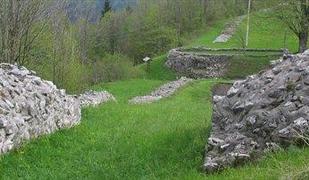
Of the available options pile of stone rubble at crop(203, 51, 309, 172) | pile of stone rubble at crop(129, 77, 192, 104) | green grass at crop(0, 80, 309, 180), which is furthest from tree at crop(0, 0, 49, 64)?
pile of stone rubble at crop(129, 77, 192, 104)

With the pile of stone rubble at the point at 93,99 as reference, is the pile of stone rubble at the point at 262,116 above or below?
above

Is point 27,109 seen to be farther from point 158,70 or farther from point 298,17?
point 158,70

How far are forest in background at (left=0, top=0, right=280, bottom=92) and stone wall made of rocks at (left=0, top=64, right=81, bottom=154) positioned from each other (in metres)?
4.08

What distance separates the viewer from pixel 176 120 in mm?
17422

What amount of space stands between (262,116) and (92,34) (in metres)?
66.2

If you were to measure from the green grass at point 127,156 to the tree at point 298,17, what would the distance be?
31519 mm

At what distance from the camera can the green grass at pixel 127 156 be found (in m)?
8.62

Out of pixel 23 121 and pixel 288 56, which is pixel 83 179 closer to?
pixel 23 121

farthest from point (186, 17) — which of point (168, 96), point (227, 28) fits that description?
point (168, 96)

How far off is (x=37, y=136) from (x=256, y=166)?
5.92m

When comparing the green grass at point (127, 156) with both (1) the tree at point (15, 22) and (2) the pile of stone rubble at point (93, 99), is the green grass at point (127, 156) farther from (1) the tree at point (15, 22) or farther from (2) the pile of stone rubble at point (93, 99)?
(2) the pile of stone rubble at point (93, 99)

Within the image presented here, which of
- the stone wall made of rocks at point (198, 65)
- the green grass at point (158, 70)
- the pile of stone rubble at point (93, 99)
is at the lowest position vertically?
the green grass at point (158, 70)

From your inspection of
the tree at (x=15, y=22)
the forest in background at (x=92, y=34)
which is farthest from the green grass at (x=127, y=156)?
the forest in background at (x=92, y=34)

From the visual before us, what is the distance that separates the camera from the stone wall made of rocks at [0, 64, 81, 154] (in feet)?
36.8
